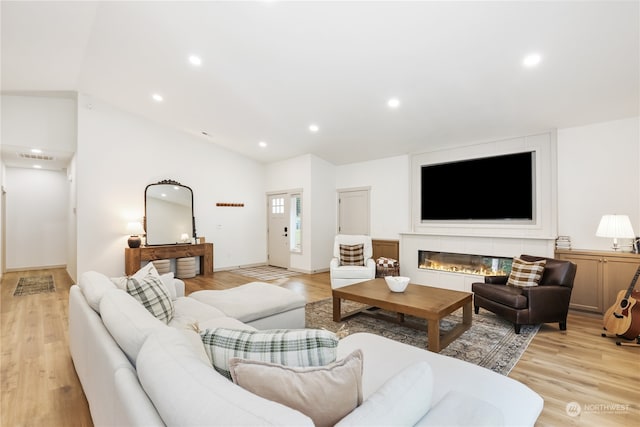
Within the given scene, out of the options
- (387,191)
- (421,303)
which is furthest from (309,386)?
(387,191)

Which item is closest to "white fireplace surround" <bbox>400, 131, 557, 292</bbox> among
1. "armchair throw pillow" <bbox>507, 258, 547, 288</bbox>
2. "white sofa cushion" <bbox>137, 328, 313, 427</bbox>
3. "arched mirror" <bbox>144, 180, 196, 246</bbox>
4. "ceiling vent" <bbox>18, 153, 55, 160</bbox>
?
"armchair throw pillow" <bbox>507, 258, 547, 288</bbox>

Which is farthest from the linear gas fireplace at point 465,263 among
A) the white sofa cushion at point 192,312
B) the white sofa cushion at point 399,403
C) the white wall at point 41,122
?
the white wall at point 41,122

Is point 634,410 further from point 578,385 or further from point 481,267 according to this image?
point 481,267

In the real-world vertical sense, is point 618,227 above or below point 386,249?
above

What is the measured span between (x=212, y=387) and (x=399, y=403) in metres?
0.53

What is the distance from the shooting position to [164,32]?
3.30m

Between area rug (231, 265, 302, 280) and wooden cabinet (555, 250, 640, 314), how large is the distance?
182 inches

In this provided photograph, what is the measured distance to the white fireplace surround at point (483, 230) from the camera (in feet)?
13.9

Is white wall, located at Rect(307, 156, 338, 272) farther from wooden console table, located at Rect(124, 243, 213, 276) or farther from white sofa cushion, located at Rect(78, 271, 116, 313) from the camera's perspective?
white sofa cushion, located at Rect(78, 271, 116, 313)

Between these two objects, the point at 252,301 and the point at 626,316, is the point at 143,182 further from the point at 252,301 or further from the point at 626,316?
the point at 626,316

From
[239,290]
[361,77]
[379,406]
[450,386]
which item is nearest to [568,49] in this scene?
[361,77]

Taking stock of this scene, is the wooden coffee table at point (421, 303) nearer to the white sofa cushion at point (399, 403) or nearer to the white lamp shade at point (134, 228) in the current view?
the white sofa cushion at point (399, 403)

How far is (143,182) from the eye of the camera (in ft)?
19.7

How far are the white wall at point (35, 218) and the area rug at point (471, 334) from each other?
7221 mm
